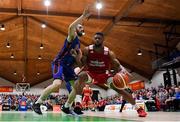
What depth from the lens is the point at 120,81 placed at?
5051 mm

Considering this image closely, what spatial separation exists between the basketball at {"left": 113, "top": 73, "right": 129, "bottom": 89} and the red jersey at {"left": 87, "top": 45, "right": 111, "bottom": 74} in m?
0.32

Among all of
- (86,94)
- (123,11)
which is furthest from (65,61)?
(123,11)

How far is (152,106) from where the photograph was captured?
14195 millimetres

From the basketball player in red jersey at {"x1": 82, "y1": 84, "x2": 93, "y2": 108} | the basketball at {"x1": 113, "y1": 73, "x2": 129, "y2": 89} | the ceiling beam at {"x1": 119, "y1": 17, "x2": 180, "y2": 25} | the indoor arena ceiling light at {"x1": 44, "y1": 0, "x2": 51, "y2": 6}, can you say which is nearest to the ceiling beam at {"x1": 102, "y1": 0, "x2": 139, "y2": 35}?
the ceiling beam at {"x1": 119, "y1": 17, "x2": 180, "y2": 25}

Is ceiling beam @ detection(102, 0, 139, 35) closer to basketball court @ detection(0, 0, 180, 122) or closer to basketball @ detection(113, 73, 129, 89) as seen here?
basketball court @ detection(0, 0, 180, 122)

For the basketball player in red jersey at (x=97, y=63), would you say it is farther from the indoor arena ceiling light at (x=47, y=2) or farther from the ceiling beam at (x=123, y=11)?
the indoor arena ceiling light at (x=47, y=2)

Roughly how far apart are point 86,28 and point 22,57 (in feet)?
36.0

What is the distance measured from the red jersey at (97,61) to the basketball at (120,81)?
32 centimetres

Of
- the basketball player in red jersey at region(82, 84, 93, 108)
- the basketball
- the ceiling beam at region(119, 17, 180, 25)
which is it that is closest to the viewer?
the basketball

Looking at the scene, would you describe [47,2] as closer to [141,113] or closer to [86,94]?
[86,94]

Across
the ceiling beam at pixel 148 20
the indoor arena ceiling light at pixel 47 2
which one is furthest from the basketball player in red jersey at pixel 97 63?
the ceiling beam at pixel 148 20

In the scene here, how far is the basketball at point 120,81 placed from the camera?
5.03 meters

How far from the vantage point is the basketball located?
5027 mm

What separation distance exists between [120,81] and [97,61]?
0.59 m
